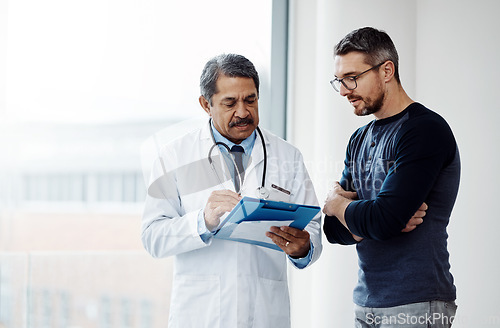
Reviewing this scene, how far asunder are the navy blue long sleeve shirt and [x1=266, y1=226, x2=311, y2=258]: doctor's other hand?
0.17 m

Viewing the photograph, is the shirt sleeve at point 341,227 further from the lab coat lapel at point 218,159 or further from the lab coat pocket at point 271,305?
the lab coat lapel at point 218,159

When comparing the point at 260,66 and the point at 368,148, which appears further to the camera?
the point at 260,66

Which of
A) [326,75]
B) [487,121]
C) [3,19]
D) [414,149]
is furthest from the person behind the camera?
[326,75]

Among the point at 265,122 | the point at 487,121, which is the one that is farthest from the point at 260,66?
the point at 487,121

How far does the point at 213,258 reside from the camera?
1632 millimetres

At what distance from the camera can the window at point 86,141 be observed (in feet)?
6.08

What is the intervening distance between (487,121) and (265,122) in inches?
40.0

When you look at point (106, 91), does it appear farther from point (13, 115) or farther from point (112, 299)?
point (112, 299)

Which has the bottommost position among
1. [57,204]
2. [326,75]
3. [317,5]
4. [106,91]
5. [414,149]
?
[57,204]

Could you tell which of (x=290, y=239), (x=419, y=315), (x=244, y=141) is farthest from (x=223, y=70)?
(x=419, y=315)

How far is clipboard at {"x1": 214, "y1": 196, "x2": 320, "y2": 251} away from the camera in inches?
51.7

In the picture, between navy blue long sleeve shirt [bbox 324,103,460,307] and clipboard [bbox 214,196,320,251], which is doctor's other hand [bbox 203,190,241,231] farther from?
navy blue long sleeve shirt [bbox 324,103,460,307]

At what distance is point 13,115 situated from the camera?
1833mm

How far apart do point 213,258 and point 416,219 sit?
0.62 metres
